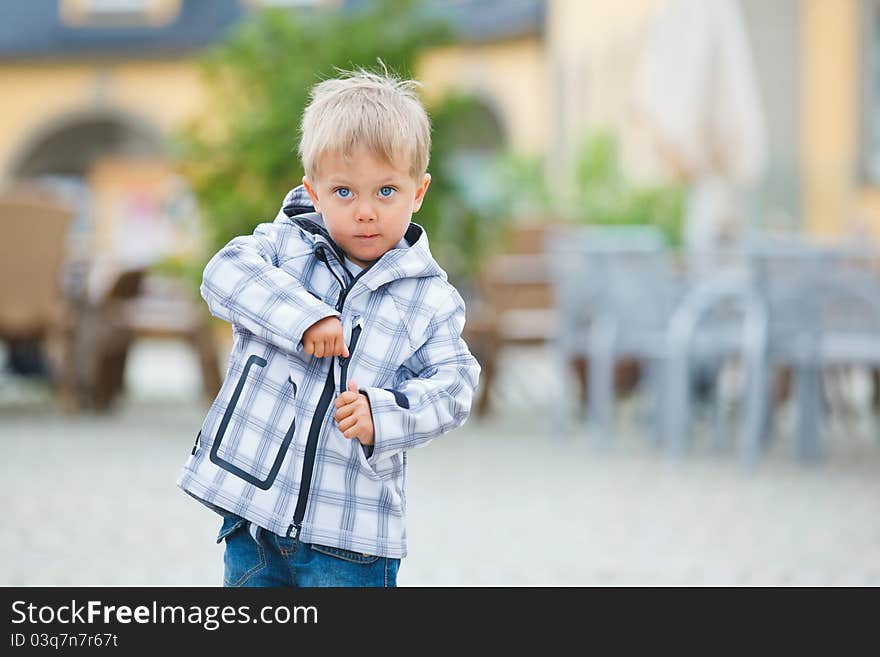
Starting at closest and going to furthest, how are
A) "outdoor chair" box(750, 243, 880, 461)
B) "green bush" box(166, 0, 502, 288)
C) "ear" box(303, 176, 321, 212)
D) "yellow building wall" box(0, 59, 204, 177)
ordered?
"ear" box(303, 176, 321, 212), "outdoor chair" box(750, 243, 880, 461), "green bush" box(166, 0, 502, 288), "yellow building wall" box(0, 59, 204, 177)

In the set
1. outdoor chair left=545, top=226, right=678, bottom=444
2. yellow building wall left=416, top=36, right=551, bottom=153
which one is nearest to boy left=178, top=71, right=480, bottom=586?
outdoor chair left=545, top=226, right=678, bottom=444

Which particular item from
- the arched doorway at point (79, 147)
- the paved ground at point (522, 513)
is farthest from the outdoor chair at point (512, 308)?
the arched doorway at point (79, 147)

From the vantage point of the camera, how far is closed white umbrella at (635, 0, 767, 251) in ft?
27.2

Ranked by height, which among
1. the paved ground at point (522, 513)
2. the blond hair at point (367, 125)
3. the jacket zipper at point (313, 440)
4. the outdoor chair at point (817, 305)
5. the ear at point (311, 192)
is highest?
the outdoor chair at point (817, 305)

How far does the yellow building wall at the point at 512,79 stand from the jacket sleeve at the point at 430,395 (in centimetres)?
1989

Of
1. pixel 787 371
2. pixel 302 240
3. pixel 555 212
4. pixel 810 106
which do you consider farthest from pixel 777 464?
pixel 555 212

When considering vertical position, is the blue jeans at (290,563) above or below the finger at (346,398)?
below

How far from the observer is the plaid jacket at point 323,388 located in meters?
1.90

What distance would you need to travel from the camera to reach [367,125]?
1.88m

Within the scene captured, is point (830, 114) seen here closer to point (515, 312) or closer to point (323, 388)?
point (515, 312)

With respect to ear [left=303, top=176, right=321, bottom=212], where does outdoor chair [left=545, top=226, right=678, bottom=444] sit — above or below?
above

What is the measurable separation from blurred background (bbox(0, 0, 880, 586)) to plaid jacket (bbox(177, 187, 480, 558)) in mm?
1631

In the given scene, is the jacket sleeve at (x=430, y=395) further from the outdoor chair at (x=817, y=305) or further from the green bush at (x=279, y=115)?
the green bush at (x=279, y=115)

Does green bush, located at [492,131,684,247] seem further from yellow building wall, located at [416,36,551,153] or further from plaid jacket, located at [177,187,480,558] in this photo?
plaid jacket, located at [177,187,480,558]
